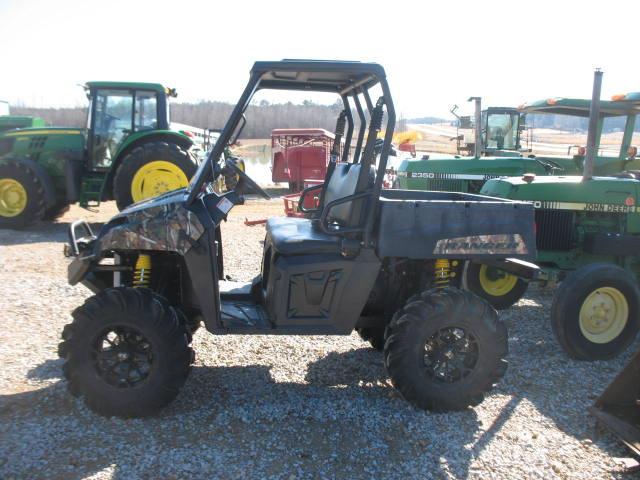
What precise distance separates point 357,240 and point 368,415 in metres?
1.15

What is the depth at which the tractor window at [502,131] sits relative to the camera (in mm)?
13117

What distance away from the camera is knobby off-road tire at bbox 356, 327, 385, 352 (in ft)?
15.4

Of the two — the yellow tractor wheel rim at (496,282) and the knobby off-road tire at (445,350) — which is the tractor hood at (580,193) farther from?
the knobby off-road tire at (445,350)

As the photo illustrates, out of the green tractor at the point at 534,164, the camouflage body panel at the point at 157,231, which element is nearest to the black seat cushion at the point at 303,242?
the camouflage body panel at the point at 157,231

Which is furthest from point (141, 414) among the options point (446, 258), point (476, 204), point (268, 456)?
point (476, 204)

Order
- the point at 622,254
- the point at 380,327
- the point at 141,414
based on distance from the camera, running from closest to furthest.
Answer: the point at 141,414 < the point at 380,327 < the point at 622,254

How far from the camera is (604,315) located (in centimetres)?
504

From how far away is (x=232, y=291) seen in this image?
170 inches

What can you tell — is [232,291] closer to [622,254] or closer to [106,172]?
[622,254]

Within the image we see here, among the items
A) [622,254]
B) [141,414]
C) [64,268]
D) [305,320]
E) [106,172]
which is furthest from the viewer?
[106,172]

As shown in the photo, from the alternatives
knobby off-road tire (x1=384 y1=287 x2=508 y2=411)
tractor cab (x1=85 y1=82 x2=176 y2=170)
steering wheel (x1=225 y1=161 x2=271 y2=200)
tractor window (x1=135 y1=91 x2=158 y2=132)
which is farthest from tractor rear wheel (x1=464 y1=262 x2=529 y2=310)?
tractor window (x1=135 y1=91 x2=158 y2=132)

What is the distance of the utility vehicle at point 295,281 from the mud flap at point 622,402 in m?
0.65

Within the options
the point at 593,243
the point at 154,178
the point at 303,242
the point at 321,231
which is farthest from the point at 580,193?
the point at 154,178

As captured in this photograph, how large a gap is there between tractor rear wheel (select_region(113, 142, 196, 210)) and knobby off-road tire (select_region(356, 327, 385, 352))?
5.81 m
